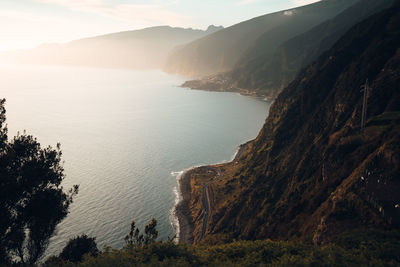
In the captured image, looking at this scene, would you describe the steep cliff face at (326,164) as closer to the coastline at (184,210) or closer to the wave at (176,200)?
the coastline at (184,210)

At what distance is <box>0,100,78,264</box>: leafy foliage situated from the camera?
89.7 feet

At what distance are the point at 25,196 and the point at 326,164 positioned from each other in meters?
46.4

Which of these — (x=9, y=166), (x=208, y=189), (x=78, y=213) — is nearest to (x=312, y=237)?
(x=9, y=166)

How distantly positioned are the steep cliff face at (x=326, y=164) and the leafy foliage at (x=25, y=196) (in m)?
32.4

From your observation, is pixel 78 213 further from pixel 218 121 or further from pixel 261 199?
pixel 218 121

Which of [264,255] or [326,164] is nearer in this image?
[264,255]

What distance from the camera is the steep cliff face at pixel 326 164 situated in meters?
32.8

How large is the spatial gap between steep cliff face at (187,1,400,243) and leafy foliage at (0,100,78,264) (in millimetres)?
32434

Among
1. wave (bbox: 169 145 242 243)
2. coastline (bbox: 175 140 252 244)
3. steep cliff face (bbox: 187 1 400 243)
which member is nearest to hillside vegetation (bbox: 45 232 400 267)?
steep cliff face (bbox: 187 1 400 243)

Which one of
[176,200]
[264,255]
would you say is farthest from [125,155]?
[264,255]

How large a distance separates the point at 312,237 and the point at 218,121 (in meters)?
146

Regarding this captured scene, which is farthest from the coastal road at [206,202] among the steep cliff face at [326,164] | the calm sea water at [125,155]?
the calm sea water at [125,155]

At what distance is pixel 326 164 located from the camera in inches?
1885

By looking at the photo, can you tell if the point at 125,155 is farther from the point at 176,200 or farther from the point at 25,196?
the point at 25,196
